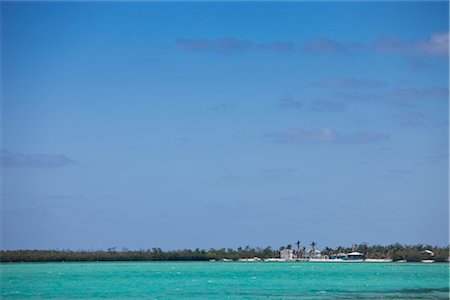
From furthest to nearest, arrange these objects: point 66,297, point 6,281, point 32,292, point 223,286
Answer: point 6,281
point 223,286
point 32,292
point 66,297

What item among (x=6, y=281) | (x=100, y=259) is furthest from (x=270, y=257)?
(x=6, y=281)

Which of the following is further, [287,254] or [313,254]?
[313,254]

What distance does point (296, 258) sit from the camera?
632ft

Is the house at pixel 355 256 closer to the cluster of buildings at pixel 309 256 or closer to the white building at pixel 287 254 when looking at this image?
the cluster of buildings at pixel 309 256

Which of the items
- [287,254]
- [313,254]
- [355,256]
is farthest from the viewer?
[313,254]

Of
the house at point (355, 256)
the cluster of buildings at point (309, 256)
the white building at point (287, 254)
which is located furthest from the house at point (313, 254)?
the house at point (355, 256)

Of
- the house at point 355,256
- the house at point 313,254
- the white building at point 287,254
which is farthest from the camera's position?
the house at point 313,254

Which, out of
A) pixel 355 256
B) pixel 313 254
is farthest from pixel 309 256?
pixel 355 256

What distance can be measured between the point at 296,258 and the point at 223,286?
12024cm

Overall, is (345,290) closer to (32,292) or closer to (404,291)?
(404,291)

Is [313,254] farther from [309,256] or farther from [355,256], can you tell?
[355,256]

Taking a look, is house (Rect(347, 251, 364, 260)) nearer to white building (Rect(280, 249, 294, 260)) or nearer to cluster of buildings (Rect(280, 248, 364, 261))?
cluster of buildings (Rect(280, 248, 364, 261))

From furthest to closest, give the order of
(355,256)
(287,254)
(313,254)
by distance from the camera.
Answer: (313,254) < (287,254) < (355,256)

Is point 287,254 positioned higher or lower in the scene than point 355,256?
higher
